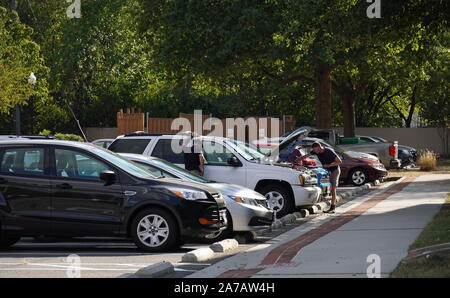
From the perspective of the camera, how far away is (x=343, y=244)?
40.9ft

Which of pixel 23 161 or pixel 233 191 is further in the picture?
pixel 233 191

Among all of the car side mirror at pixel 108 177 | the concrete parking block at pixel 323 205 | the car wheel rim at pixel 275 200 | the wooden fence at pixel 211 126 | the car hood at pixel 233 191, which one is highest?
the wooden fence at pixel 211 126

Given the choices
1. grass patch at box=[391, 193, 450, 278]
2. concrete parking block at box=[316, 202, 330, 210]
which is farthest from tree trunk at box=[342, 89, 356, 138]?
grass patch at box=[391, 193, 450, 278]

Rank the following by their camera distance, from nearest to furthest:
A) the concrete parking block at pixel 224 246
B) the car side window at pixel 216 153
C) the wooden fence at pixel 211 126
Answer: the concrete parking block at pixel 224 246 < the car side window at pixel 216 153 < the wooden fence at pixel 211 126

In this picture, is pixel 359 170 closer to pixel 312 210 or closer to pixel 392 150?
pixel 392 150

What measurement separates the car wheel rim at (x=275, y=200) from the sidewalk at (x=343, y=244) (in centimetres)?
78

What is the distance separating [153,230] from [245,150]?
18.6 feet

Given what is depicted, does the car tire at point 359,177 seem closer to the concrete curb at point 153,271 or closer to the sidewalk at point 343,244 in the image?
the sidewalk at point 343,244

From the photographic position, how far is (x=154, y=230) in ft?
41.7

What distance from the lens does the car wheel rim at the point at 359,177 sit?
87.0ft

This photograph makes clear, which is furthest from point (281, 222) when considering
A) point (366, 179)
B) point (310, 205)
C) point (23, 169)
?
point (366, 179)

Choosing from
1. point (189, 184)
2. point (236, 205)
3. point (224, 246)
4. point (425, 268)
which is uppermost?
point (189, 184)
